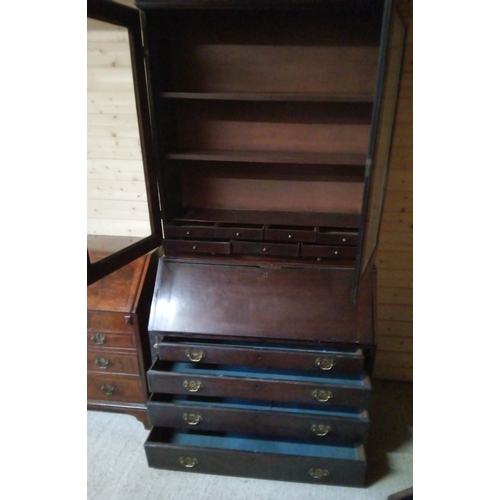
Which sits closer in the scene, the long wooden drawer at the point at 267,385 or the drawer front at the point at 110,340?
the long wooden drawer at the point at 267,385

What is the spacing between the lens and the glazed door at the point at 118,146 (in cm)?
139

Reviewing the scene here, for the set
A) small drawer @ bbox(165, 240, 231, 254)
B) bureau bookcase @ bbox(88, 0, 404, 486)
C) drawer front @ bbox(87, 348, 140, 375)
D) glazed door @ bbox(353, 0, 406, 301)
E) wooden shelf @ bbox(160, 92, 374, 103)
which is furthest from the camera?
drawer front @ bbox(87, 348, 140, 375)

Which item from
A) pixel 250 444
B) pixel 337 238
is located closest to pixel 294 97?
pixel 337 238

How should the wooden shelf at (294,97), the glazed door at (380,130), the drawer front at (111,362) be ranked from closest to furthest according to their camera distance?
the glazed door at (380,130) → the wooden shelf at (294,97) → the drawer front at (111,362)

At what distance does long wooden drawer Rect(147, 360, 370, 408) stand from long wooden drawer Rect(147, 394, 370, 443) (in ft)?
0.16

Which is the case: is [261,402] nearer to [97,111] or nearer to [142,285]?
[142,285]

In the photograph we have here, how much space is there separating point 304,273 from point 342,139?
61 cm

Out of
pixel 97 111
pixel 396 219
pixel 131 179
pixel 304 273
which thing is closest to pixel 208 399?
pixel 304 273

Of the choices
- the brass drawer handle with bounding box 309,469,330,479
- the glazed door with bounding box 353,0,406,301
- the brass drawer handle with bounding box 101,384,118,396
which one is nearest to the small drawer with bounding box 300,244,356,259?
the glazed door with bounding box 353,0,406,301

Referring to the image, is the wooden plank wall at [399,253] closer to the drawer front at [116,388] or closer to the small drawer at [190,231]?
the small drawer at [190,231]

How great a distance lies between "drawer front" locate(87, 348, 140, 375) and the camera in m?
1.73

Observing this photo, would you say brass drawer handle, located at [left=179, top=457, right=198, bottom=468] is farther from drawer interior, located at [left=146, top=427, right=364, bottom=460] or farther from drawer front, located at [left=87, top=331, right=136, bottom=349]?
drawer front, located at [left=87, top=331, right=136, bottom=349]

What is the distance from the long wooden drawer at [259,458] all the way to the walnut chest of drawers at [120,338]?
0.28 meters

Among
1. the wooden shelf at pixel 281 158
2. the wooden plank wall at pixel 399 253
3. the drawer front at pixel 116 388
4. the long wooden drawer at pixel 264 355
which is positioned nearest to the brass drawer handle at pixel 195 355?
the long wooden drawer at pixel 264 355
